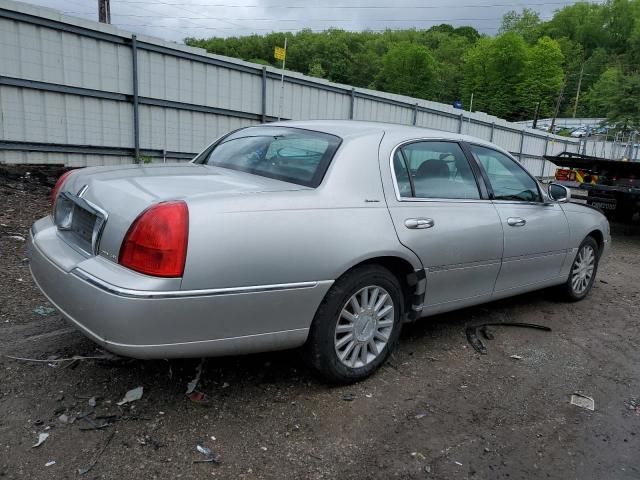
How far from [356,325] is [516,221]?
1.79 meters

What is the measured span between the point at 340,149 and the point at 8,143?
6.88m

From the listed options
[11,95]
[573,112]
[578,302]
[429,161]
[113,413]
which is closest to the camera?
[113,413]

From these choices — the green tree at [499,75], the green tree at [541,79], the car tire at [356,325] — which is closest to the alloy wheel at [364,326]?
the car tire at [356,325]

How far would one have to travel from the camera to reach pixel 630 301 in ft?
18.3

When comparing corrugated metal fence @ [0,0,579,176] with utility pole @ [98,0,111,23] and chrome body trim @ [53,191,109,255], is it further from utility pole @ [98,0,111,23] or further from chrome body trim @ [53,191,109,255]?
utility pole @ [98,0,111,23]

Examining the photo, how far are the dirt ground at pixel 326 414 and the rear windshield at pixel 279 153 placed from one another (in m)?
1.24

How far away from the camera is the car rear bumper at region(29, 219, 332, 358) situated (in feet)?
7.75

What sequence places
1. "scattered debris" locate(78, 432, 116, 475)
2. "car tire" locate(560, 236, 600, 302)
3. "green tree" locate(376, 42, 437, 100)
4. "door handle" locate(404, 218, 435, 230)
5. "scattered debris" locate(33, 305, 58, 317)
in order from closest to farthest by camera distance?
"scattered debris" locate(78, 432, 116, 475), "door handle" locate(404, 218, 435, 230), "scattered debris" locate(33, 305, 58, 317), "car tire" locate(560, 236, 600, 302), "green tree" locate(376, 42, 437, 100)

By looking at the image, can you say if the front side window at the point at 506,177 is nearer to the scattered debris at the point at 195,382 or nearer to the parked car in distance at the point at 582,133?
the scattered debris at the point at 195,382

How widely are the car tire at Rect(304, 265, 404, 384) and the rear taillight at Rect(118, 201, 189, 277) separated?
0.87 metres

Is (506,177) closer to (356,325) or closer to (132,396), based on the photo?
(356,325)

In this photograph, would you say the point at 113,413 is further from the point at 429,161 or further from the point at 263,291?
the point at 429,161

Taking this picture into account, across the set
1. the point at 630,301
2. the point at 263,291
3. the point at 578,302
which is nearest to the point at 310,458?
the point at 263,291

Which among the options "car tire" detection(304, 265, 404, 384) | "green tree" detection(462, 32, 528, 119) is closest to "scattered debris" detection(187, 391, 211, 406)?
"car tire" detection(304, 265, 404, 384)
